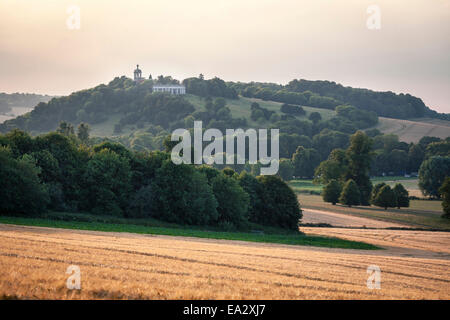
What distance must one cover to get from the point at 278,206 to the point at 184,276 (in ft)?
161

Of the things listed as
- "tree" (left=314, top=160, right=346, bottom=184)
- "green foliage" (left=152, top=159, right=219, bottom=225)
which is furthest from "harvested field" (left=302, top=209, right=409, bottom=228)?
"tree" (left=314, top=160, right=346, bottom=184)

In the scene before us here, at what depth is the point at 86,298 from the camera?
12844 millimetres

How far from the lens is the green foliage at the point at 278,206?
65438 millimetres

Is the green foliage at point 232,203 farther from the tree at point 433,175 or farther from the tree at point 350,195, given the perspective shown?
the tree at point 433,175

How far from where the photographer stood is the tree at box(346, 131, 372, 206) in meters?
112

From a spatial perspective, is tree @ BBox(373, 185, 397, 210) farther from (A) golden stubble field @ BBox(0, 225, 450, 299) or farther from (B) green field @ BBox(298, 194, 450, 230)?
(A) golden stubble field @ BBox(0, 225, 450, 299)

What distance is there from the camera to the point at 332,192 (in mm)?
105250

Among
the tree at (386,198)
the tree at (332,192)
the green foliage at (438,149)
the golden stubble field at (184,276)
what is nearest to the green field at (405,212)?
the tree at (386,198)

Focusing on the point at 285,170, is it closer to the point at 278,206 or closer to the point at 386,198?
the point at 386,198

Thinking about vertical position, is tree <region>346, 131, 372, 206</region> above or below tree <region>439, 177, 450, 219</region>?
above

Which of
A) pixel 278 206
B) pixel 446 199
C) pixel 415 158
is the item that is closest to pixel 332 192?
pixel 446 199

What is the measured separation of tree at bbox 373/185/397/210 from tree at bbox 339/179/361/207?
174 inches
